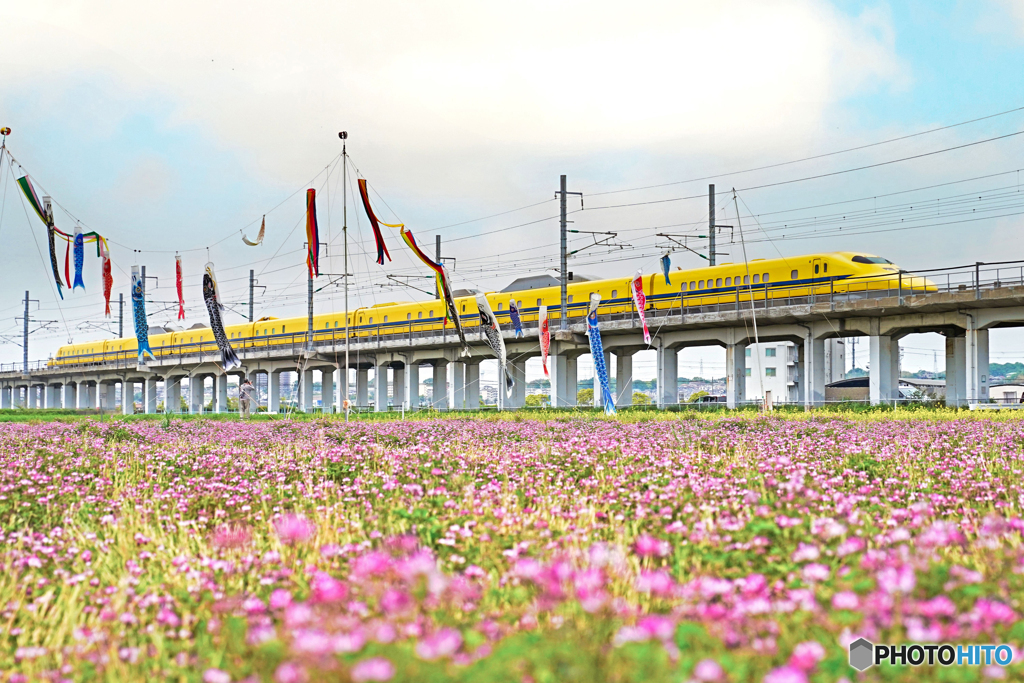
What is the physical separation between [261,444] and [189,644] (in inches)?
421

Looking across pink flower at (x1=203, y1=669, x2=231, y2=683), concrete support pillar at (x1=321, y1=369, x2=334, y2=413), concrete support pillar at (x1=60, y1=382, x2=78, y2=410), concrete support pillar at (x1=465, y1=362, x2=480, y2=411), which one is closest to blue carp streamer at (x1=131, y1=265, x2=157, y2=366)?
concrete support pillar at (x1=465, y1=362, x2=480, y2=411)

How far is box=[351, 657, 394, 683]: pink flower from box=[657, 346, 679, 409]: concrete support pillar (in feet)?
156

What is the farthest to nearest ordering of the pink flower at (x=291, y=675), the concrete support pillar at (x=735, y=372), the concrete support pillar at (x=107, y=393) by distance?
1. the concrete support pillar at (x=107, y=393)
2. the concrete support pillar at (x=735, y=372)
3. the pink flower at (x=291, y=675)

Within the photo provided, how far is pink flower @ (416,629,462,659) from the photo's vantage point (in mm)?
2680

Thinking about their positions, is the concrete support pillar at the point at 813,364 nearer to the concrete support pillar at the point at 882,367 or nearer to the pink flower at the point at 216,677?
the concrete support pillar at the point at 882,367

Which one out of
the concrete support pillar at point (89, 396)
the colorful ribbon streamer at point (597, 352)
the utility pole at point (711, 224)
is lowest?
the concrete support pillar at point (89, 396)

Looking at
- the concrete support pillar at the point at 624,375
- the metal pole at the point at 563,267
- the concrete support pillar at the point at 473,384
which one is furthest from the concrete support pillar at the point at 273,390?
the metal pole at the point at 563,267

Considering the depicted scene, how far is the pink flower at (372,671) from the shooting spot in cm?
240

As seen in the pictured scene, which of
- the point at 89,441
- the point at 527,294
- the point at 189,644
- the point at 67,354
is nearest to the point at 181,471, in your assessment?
the point at 89,441

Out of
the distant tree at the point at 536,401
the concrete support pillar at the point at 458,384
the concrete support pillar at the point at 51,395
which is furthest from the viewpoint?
the concrete support pillar at the point at 51,395

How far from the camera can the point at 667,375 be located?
164 ft

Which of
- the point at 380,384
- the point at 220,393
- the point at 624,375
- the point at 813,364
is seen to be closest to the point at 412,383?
the point at 380,384

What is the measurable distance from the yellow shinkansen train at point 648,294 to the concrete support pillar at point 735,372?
3979mm

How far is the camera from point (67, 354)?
99438mm
